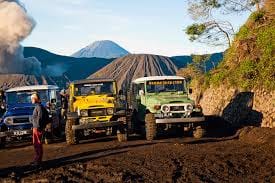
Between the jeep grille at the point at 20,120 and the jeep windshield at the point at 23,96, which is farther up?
the jeep windshield at the point at 23,96

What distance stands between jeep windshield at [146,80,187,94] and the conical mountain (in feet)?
321

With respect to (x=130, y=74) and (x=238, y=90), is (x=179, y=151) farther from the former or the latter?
(x=130, y=74)

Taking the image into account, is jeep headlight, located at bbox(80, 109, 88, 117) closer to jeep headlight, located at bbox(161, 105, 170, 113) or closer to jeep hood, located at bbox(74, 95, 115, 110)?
jeep hood, located at bbox(74, 95, 115, 110)

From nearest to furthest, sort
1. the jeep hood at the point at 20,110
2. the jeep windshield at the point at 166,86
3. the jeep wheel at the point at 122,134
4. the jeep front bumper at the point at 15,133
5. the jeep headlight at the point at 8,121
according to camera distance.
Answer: the jeep wheel at the point at 122,134
the jeep front bumper at the point at 15,133
the jeep headlight at the point at 8,121
the jeep hood at the point at 20,110
the jeep windshield at the point at 166,86

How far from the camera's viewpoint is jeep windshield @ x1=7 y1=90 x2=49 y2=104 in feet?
56.6

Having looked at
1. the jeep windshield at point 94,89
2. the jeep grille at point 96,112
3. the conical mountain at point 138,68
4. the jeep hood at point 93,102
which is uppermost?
the conical mountain at point 138,68

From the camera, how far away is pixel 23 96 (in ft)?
57.1

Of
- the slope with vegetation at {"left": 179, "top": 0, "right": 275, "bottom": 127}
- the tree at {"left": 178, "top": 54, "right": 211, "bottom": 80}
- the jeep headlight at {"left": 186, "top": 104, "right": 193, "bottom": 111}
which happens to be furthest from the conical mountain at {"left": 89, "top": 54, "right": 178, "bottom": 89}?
the jeep headlight at {"left": 186, "top": 104, "right": 193, "bottom": 111}

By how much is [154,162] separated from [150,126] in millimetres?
4328

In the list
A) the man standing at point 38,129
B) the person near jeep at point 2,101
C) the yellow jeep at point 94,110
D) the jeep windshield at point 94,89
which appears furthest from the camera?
the person near jeep at point 2,101

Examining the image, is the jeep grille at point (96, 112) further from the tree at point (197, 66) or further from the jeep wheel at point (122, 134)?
the tree at point (197, 66)

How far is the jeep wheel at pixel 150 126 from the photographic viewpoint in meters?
14.4

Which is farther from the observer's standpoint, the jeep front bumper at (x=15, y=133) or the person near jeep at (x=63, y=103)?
the person near jeep at (x=63, y=103)

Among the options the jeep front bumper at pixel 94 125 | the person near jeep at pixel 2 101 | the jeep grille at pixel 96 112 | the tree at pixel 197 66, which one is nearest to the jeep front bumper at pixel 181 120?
the jeep front bumper at pixel 94 125
